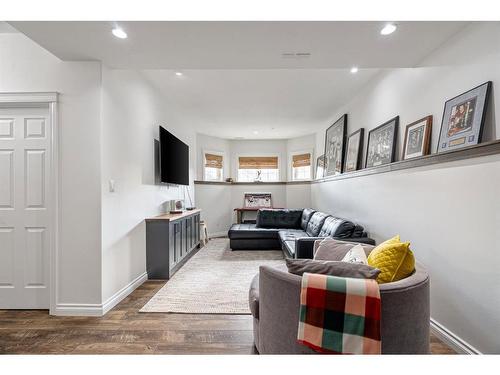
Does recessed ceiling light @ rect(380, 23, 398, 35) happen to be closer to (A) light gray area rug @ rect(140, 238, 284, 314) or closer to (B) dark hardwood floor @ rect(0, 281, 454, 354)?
(B) dark hardwood floor @ rect(0, 281, 454, 354)

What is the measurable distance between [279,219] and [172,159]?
2631 millimetres

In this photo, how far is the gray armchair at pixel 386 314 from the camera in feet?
4.25

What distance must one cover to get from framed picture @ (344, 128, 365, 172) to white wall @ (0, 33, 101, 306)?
3.26m

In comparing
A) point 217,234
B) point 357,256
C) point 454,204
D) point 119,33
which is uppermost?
point 119,33

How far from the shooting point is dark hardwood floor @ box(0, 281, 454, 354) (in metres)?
1.88

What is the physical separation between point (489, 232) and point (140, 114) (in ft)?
12.0

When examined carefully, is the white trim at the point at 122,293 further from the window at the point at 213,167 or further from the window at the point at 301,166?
the window at the point at 301,166

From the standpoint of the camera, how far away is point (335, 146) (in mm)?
4754

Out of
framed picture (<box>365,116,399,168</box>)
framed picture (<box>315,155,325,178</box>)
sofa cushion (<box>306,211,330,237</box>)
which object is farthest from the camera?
framed picture (<box>315,155,325,178</box>)

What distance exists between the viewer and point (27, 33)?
1959 mm

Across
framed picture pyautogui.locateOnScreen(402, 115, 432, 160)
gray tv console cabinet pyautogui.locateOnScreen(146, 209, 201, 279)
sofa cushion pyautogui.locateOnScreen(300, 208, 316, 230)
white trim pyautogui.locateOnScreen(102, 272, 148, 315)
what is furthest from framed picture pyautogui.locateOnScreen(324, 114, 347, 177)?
white trim pyautogui.locateOnScreen(102, 272, 148, 315)

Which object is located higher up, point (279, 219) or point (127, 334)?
point (279, 219)

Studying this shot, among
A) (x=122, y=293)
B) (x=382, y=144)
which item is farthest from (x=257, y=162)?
(x=122, y=293)

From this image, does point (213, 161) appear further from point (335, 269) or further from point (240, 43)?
point (335, 269)
